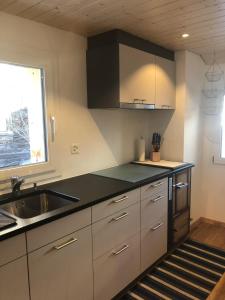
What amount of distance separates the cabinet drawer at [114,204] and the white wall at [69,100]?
2.08 ft

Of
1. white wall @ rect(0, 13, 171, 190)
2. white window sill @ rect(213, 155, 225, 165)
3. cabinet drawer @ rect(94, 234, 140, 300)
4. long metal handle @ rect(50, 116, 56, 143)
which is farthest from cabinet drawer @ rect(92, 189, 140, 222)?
white window sill @ rect(213, 155, 225, 165)

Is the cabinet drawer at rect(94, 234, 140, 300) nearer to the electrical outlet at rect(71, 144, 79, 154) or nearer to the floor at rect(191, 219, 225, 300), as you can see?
the electrical outlet at rect(71, 144, 79, 154)

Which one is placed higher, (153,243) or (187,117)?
(187,117)

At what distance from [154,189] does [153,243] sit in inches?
20.9

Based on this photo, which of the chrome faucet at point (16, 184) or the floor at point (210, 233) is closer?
the chrome faucet at point (16, 184)

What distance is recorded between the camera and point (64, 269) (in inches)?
61.1

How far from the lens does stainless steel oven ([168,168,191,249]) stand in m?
2.60

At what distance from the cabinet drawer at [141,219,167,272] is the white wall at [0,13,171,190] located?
0.81 metres

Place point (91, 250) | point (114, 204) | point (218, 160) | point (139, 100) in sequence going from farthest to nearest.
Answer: point (218, 160) < point (139, 100) < point (114, 204) < point (91, 250)

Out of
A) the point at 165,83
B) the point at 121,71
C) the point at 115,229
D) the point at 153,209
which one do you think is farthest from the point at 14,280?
the point at 165,83

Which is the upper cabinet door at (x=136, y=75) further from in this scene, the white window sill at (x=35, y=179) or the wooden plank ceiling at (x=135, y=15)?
the white window sill at (x=35, y=179)

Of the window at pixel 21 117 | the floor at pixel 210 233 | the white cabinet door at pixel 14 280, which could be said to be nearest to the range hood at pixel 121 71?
the window at pixel 21 117

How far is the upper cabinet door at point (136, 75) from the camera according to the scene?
7.29ft

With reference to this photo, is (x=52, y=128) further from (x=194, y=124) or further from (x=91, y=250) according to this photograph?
(x=194, y=124)
